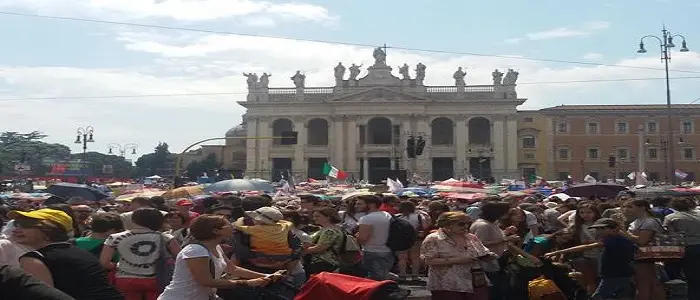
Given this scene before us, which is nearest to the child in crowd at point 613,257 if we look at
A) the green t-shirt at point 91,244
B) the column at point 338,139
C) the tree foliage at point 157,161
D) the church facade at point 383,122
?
the green t-shirt at point 91,244

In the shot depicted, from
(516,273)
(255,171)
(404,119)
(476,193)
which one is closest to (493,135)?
(404,119)

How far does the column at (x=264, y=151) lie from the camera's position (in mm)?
77938

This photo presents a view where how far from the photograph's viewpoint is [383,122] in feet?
260

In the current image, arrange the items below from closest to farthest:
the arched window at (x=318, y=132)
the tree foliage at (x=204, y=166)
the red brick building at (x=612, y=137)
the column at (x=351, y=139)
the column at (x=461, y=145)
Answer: the column at (x=461, y=145) < the column at (x=351, y=139) < the red brick building at (x=612, y=137) < the arched window at (x=318, y=132) < the tree foliage at (x=204, y=166)

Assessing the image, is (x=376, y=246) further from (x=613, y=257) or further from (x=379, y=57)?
(x=379, y=57)

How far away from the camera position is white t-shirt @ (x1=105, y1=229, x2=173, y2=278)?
661cm

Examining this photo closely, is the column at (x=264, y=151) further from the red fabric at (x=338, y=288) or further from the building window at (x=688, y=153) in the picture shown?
the red fabric at (x=338, y=288)

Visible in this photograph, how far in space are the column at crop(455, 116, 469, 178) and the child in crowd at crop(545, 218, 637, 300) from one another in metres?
68.5

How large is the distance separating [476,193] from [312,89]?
59331 millimetres

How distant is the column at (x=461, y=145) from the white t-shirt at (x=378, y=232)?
67.9 meters

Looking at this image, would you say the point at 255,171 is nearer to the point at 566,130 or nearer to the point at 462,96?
the point at 462,96

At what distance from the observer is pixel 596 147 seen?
7931 cm

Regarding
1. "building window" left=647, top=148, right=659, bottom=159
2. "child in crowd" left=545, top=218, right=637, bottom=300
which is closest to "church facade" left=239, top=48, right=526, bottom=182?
"building window" left=647, top=148, right=659, bottom=159

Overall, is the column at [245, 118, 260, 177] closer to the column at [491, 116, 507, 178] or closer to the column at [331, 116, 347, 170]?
the column at [331, 116, 347, 170]
